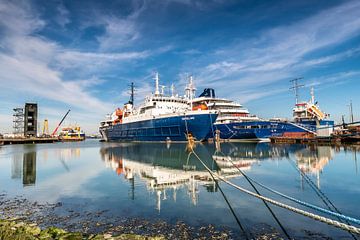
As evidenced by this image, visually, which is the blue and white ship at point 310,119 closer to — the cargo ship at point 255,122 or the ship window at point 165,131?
the cargo ship at point 255,122

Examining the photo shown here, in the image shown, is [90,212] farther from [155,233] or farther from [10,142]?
[10,142]

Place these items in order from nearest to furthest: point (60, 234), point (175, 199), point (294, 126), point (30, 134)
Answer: point (60, 234) < point (175, 199) < point (294, 126) < point (30, 134)

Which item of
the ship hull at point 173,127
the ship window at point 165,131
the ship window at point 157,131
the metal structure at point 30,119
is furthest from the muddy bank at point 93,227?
the metal structure at point 30,119

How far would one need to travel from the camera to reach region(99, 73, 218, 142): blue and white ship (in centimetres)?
4662

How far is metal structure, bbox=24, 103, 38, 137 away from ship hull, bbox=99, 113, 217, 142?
5212 centimetres

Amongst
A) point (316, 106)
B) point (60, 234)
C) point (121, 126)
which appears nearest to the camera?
point (60, 234)

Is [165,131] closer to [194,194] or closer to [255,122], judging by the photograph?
[255,122]

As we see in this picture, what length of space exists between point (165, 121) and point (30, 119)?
72405 mm

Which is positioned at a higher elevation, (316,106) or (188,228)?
(316,106)

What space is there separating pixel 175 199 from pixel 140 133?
5247cm

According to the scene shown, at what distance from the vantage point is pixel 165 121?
51.2 m

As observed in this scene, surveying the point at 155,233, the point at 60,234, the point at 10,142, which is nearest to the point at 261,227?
the point at 155,233

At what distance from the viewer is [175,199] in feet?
32.3

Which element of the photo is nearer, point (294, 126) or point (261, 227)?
point (261, 227)
